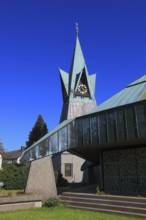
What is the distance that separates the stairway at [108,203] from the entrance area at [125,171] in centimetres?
256

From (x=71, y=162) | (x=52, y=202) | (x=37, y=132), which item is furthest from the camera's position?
(x=37, y=132)

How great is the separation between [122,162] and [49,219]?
7.78m

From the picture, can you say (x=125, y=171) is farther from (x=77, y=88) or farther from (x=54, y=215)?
(x=77, y=88)

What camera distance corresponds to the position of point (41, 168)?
2083 cm

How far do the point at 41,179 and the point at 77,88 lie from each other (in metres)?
30.6

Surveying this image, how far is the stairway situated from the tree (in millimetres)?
30404

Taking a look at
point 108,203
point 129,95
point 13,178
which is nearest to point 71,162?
point 13,178

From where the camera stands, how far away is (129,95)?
2089 cm

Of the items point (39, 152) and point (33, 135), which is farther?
point (33, 135)

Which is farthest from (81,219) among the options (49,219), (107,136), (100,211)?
(107,136)

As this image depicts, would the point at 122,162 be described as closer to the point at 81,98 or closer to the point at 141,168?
the point at 141,168

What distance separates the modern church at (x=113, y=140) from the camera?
17.7 meters

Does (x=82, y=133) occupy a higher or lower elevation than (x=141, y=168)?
higher

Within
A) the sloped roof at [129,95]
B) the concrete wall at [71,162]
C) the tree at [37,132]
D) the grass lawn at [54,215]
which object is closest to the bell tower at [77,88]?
the tree at [37,132]
